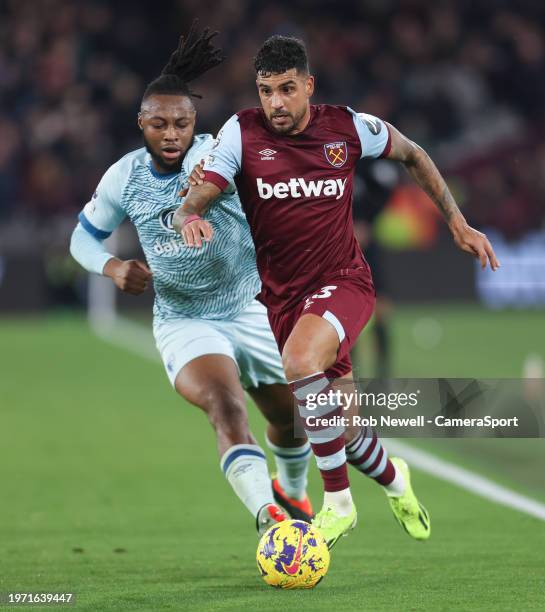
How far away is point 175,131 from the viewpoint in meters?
6.32

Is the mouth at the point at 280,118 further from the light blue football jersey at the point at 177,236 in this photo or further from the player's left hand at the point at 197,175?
the light blue football jersey at the point at 177,236

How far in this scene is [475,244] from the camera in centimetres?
604

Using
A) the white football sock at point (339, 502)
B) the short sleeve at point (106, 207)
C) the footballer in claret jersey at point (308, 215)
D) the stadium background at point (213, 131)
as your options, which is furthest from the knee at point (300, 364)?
the stadium background at point (213, 131)

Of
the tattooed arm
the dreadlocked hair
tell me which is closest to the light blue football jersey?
the dreadlocked hair

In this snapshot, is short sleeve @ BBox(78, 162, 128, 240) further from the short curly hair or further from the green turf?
the green turf

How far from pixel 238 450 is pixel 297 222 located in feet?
3.40

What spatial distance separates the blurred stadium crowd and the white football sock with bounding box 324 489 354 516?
15.6 metres

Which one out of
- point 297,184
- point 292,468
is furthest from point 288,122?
point 292,468

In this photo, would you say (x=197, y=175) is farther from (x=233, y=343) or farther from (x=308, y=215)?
(x=233, y=343)

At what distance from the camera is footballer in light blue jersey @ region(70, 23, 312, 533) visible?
6199 mm

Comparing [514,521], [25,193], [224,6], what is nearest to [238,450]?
[514,521]

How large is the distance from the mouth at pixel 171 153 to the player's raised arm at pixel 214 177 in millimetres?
456

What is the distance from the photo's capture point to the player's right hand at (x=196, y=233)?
5.48 m

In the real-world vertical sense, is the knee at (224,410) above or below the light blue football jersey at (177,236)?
below
